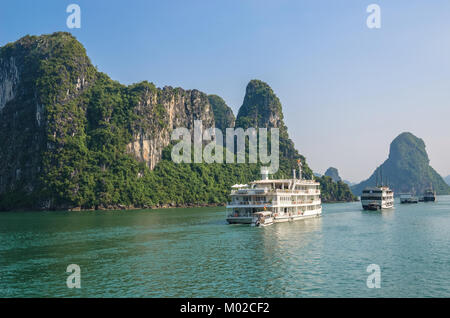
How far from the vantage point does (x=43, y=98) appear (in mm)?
163500

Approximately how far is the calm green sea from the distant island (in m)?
95.2

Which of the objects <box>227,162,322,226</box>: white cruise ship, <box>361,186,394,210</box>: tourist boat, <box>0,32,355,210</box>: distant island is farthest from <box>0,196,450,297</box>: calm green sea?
<box>0,32,355,210</box>: distant island

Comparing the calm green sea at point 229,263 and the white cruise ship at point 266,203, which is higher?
the white cruise ship at point 266,203

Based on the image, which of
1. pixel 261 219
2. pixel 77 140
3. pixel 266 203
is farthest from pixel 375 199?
pixel 77 140

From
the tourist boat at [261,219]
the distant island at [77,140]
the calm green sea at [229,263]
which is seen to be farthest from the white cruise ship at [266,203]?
the distant island at [77,140]

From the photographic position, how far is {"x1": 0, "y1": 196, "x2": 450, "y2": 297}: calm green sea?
92.0ft

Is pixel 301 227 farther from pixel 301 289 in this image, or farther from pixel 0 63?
pixel 0 63

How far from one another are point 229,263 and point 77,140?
142026mm

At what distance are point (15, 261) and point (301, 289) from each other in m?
28.6

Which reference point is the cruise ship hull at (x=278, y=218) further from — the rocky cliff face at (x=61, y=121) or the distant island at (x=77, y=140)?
the rocky cliff face at (x=61, y=121)

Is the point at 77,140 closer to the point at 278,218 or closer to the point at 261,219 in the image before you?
the point at 278,218

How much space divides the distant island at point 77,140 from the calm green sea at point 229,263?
312ft

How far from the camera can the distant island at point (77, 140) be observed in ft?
495

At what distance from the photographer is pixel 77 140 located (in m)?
163
